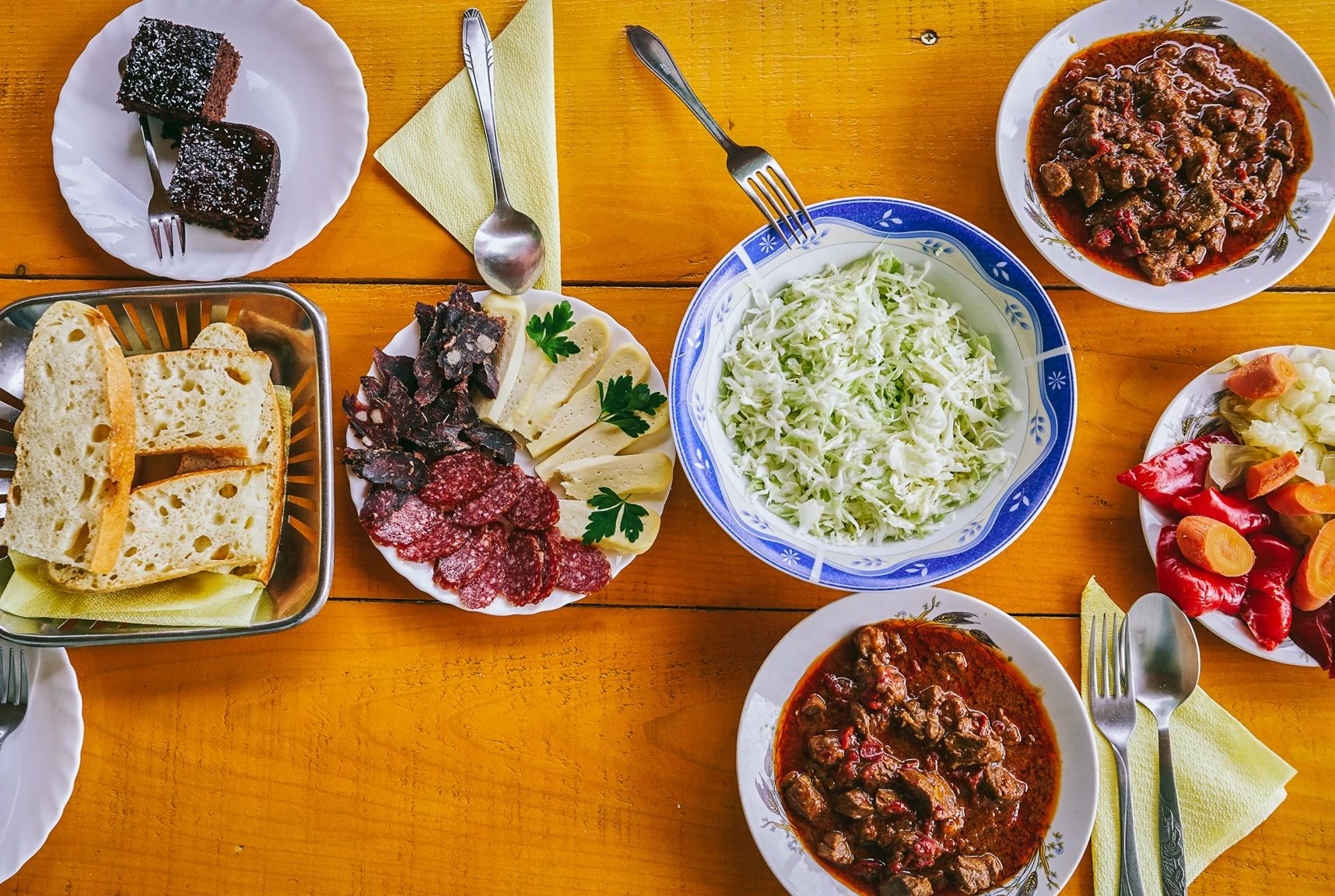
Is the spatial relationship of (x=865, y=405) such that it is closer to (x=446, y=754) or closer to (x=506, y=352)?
(x=506, y=352)

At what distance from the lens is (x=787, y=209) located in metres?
2.01

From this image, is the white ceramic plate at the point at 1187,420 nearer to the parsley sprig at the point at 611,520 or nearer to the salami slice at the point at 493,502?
the parsley sprig at the point at 611,520

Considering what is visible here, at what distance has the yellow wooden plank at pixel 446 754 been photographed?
215 cm

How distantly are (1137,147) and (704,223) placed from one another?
1062mm

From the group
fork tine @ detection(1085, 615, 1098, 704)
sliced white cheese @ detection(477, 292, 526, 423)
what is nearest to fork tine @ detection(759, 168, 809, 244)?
sliced white cheese @ detection(477, 292, 526, 423)

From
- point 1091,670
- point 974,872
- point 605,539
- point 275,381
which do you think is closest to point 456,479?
point 605,539

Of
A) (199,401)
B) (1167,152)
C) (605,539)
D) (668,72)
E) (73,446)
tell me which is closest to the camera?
(73,446)

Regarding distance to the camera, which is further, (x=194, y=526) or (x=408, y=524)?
(x=408, y=524)

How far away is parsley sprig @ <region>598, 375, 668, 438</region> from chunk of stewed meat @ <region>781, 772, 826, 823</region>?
0.87 metres

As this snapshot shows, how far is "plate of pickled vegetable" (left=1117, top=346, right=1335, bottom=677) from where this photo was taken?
2.05 m

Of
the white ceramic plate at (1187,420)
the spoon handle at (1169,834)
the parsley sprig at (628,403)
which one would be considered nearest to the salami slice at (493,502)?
the parsley sprig at (628,403)

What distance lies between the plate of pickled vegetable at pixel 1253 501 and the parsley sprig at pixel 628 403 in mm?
1158

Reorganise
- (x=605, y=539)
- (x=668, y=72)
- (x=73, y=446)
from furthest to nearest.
→ (x=668, y=72)
(x=605, y=539)
(x=73, y=446)

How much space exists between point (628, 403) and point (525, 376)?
28 cm
